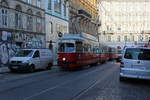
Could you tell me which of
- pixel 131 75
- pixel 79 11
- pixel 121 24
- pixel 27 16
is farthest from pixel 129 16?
pixel 131 75

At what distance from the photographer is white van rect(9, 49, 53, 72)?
16.7m

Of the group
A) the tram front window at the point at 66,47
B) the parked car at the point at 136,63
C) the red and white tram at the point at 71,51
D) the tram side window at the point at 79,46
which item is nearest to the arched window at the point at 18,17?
the red and white tram at the point at 71,51

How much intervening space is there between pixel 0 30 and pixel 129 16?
5917 centimetres

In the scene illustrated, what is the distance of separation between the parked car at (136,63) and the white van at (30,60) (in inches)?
311

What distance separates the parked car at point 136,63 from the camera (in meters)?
11.2

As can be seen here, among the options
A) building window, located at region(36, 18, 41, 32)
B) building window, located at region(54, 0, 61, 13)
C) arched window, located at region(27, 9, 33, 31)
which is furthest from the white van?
building window, located at region(54, 0, 61, 13)

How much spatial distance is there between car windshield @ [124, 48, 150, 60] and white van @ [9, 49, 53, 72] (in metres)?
8.04

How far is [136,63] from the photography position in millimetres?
11391

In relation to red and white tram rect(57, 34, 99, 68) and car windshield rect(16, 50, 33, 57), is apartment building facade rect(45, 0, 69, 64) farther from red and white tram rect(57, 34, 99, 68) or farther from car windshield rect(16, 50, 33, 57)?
car windshield rect(16, 50, 33, 57)

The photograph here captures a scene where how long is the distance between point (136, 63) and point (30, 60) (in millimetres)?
8699

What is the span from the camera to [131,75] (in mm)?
11516

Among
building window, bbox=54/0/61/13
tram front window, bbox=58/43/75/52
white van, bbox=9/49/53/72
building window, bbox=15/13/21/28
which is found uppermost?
building window, bbox=54/0/61/13

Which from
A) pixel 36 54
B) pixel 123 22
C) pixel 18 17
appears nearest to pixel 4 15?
pixel 18 17

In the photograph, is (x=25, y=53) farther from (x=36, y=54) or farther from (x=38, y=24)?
(x=38, y=24)
